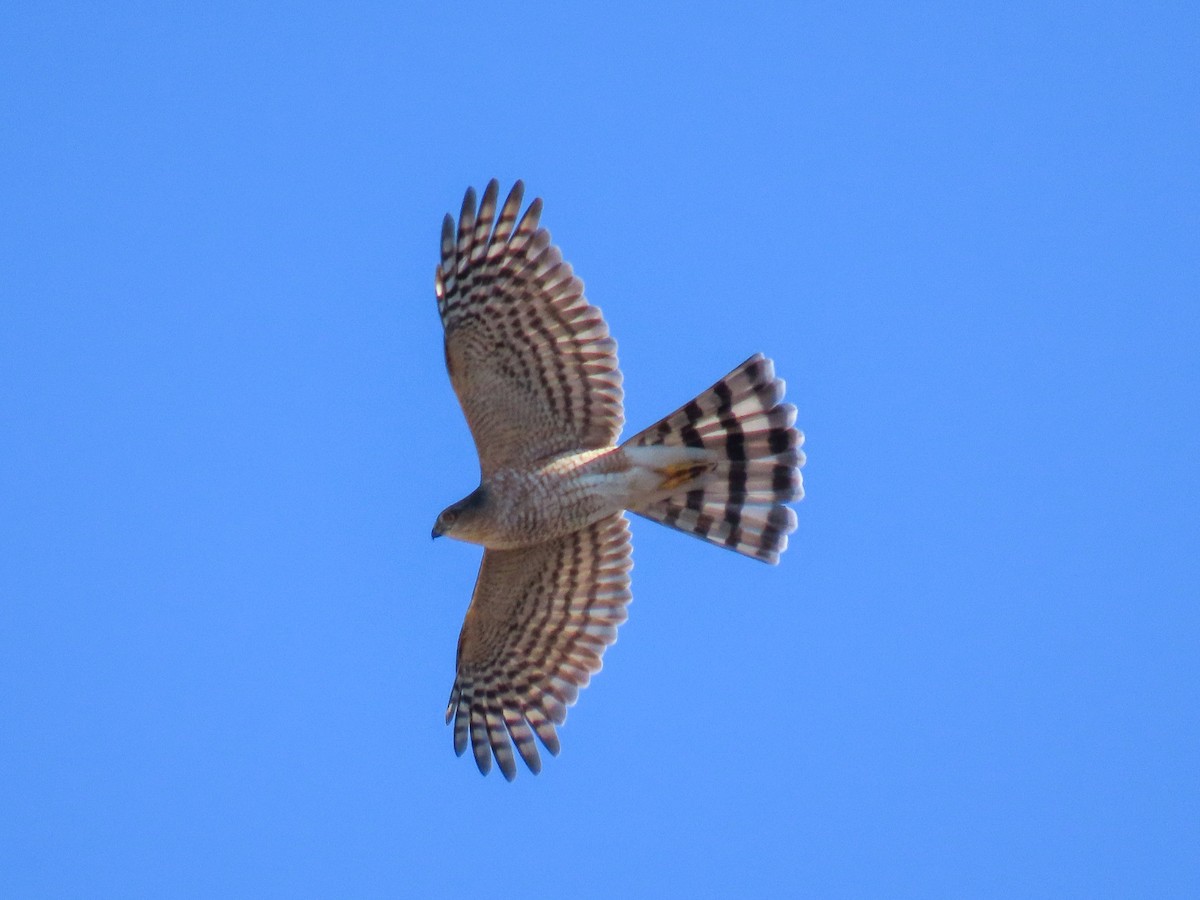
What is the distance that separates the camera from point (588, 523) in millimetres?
13008

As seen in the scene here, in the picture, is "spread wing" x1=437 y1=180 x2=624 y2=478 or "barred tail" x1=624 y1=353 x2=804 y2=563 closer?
"spread wing" x1=437 y1=180 x2=624 y2=478

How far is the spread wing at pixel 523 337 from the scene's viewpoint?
41.4 feet

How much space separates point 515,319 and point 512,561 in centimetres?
168

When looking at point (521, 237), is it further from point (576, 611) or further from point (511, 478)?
point (576, 611)

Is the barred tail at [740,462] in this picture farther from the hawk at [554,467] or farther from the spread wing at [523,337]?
the spread wing at [523,337]

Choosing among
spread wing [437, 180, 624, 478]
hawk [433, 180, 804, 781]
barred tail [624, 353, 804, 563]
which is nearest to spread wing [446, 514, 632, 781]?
hawk [433, 180, 804, 781]

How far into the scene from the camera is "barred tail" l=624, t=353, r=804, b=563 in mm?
12883

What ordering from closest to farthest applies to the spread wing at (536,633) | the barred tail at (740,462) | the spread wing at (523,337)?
the spread wing at (523,337) < the barred tail at (740,462) < the spread wing at (536,633)

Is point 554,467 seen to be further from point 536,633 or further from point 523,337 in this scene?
point 536,633

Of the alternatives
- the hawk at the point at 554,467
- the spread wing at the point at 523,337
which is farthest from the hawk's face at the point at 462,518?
the spread wing at the point at 523,337

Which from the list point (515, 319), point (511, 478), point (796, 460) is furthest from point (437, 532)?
point (796, 460)

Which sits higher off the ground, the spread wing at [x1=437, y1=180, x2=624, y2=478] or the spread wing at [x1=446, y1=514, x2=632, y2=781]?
the spread wing at [x1=437, y1=180, x2=624, y2=478]

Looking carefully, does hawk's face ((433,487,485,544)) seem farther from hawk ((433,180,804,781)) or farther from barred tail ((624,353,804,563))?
barred tail ((624,353,804,563))

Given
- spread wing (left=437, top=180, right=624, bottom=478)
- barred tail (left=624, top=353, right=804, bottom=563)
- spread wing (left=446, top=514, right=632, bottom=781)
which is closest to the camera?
spread wing (left=437, top=180, right=624, bottom=478)
